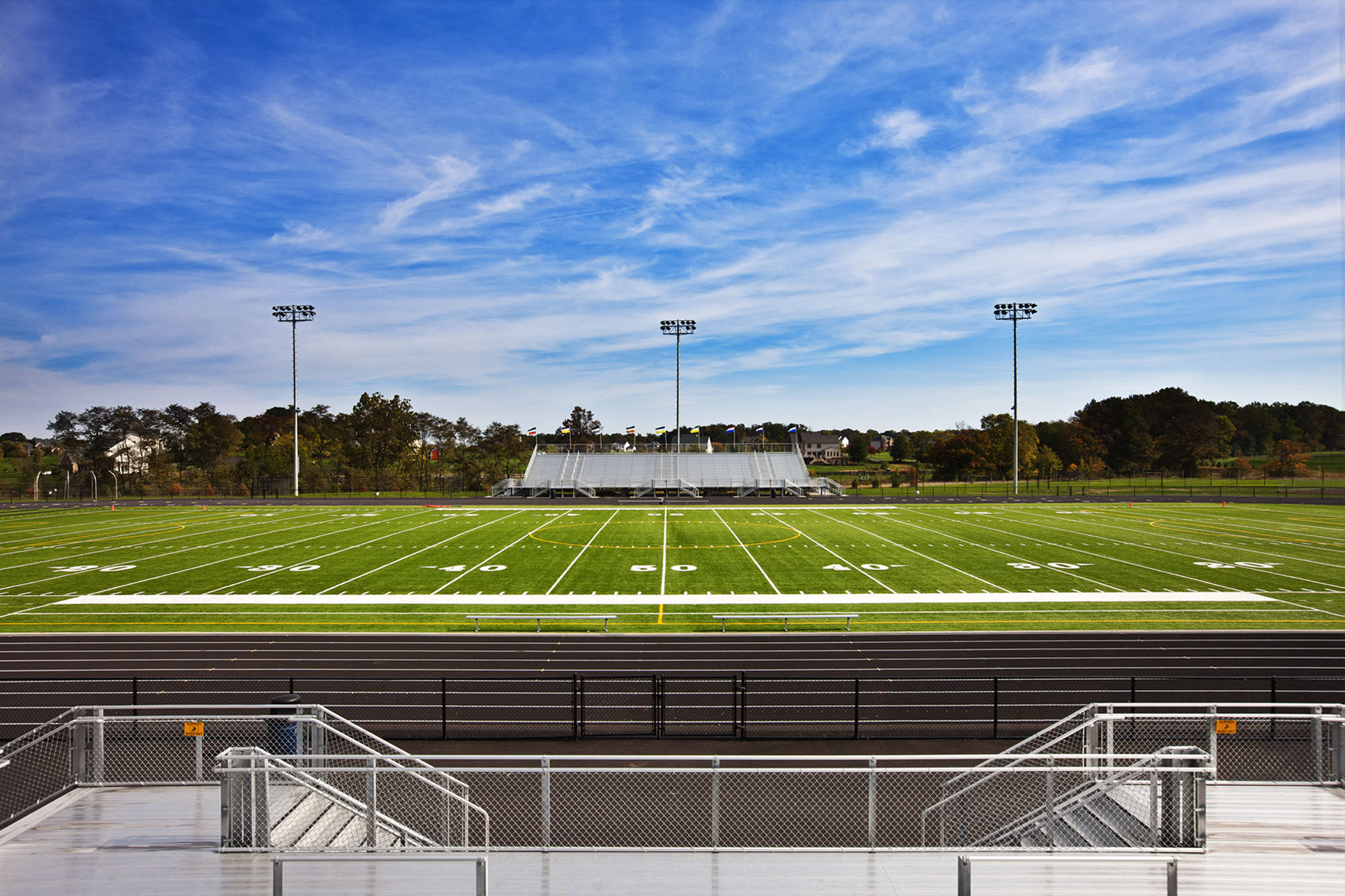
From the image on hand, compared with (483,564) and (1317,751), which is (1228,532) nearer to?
(1317,751)

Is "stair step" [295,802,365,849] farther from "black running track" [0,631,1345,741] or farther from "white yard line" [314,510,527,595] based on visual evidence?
"white yard line" [314,510,527,595]

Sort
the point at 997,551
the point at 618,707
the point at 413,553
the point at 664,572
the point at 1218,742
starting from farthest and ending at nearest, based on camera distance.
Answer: the point at 413,553 → the point at 997,551 → the point at 664,572 → the point at 618,707 → the point at 1218,742

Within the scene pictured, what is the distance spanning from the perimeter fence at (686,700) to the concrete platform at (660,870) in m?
4.02

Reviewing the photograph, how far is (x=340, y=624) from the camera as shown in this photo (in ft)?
66.8

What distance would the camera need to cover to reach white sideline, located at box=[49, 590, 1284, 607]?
2298cm

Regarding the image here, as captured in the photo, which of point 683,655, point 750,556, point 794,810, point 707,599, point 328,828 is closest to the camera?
point 328,828

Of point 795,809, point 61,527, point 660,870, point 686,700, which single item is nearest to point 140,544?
point 61,527

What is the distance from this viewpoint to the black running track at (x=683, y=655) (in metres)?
16.0

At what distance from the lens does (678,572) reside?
2841 cm

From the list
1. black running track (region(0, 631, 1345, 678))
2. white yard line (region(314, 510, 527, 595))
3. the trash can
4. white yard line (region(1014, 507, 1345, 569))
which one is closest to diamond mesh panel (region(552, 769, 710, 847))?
the trash can

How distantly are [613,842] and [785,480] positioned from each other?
68236mm

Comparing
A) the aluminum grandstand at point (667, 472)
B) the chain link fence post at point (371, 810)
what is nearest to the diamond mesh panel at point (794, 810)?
the chain link fence post at point (371, 810)

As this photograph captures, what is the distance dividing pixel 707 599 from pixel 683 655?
6501 millimetres

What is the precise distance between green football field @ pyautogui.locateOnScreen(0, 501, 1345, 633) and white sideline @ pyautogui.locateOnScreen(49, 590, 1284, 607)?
126 mm
